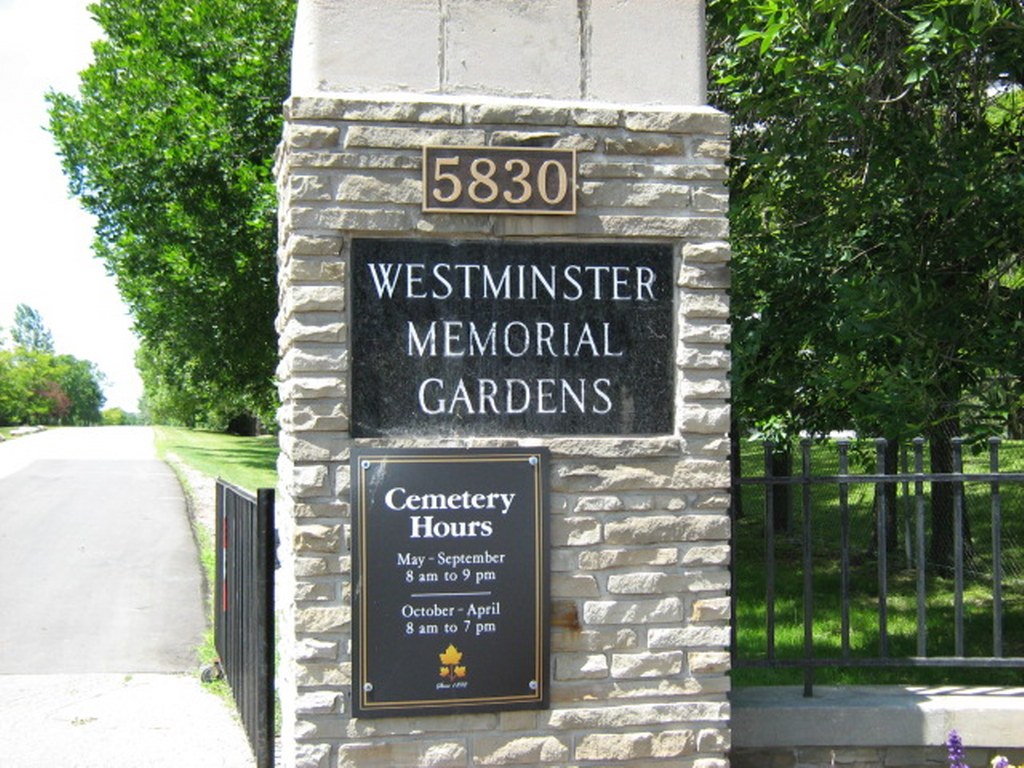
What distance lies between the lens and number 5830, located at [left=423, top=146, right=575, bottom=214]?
13.4 ft

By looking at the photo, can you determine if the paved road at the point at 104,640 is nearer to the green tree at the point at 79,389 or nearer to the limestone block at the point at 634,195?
the limestone block at the point at 634,195

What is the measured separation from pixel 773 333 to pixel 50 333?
120 m

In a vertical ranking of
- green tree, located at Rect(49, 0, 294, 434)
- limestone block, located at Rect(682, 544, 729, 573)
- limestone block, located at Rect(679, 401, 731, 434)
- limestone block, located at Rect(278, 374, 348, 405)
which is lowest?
limestone block, located at Rect(682, 544, 729, 573)

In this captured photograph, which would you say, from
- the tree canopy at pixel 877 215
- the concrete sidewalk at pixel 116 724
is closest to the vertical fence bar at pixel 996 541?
the tree canopy at pixel 877 215

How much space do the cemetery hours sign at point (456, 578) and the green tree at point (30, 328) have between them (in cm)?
11581

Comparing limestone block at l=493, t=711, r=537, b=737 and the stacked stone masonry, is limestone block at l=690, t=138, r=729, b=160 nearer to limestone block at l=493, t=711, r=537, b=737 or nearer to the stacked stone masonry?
the stacked stone masonry

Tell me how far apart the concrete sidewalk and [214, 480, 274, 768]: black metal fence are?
0.17 metres

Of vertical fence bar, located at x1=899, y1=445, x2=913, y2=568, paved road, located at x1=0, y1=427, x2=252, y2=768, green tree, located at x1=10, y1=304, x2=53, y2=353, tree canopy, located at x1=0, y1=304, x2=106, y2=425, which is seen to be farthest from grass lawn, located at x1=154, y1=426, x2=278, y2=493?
green tree, located at x1=10, y1=304, x2=53, y2=353

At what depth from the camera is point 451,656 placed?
13.4 ft

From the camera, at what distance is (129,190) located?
1529 centimetres

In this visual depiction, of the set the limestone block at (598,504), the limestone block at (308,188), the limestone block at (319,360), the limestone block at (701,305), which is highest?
the limestone block at (308,188)

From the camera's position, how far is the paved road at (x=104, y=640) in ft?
17.6

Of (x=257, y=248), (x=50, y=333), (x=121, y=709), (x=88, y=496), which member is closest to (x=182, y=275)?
(x=257, y=248)

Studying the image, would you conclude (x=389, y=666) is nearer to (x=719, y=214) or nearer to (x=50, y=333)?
(x=719, y=214)
